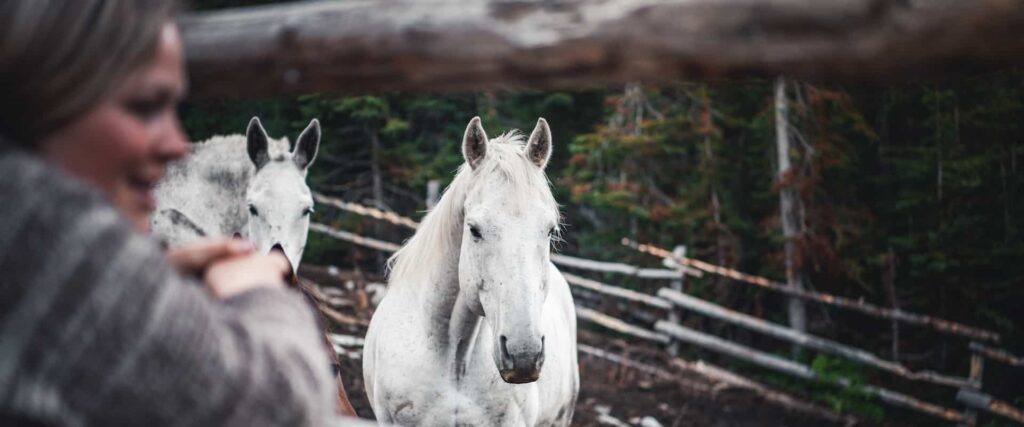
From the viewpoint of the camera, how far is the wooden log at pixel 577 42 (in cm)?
98

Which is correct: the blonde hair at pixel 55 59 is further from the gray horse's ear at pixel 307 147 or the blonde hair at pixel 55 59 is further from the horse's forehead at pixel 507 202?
the gray horse's ear at pixel 307 147

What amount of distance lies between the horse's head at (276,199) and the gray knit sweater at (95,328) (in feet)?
9.90

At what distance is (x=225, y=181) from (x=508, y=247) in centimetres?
243

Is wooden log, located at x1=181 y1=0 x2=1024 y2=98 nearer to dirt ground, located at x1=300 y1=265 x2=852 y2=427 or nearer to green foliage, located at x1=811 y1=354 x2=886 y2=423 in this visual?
dirt ground, located at x1=300 y1=265 x2=852 y2=427

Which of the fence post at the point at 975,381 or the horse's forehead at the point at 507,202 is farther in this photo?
the fence post at the point at 975,381

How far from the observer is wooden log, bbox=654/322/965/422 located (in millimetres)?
6961

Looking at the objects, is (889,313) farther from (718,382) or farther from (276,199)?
(276,199)

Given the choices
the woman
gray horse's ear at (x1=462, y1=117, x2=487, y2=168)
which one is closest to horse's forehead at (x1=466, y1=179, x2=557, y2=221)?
gray horse's ear at (x1=462, y1=117, x2=487, y2=168)

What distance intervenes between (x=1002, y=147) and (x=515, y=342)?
25.8ft

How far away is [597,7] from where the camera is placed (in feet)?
3.67

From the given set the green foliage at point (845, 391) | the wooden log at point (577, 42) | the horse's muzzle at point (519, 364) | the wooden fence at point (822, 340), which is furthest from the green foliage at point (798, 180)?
the wooden log at point (577, 42)

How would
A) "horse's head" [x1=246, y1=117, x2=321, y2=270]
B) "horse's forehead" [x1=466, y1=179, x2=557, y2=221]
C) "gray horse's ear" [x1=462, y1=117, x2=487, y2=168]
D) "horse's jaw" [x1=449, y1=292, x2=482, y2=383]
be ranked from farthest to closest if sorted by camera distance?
1. "horse's head" [x1=246, y1=117, x2=321, y2=270]
2. "horse's jaw" [x1=449, y1=292, x2=482, y2=383]
3. "gray horse's ear" [x1=462, y1=117, x2=487, y2=168]
4. "horse's forehead" [x1=466, y1=179, x2=557, y2=221]

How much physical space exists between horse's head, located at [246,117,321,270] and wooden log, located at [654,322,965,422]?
5.62m

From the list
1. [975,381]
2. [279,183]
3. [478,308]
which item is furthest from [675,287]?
[478,308]
